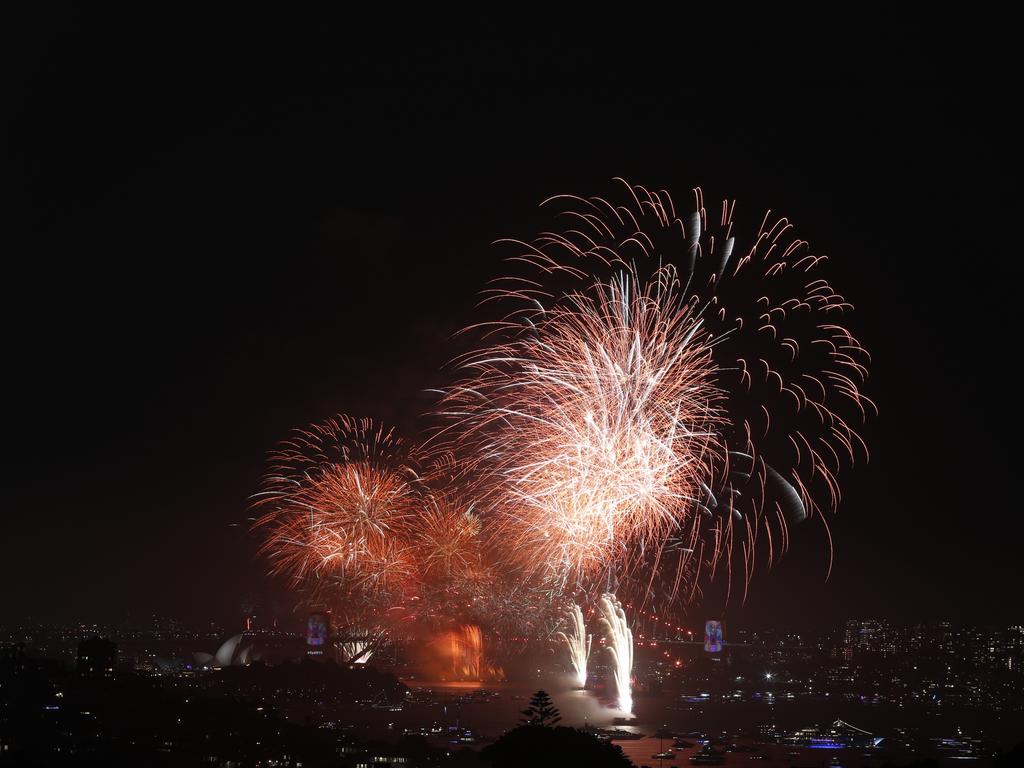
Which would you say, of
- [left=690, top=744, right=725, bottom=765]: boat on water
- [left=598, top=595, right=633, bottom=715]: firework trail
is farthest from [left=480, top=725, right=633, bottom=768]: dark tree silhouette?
[left=690, top=744, right=725, bottom=765]: boat on water

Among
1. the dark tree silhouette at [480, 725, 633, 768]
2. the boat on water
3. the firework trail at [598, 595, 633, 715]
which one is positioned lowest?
the boat on water

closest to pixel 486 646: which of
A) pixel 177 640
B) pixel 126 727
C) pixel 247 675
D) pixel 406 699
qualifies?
pixel 406 699

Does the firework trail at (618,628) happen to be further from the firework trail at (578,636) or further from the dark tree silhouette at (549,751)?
the dark tree silhouette at (549,751)

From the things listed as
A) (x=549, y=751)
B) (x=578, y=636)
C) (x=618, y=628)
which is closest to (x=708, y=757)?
(x=578, y=636)

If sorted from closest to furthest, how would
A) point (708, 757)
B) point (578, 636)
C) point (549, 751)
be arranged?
point (549, 751), point (578, 636), point (708, 757)

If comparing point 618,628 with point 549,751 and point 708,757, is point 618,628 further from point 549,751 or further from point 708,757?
point 708,757

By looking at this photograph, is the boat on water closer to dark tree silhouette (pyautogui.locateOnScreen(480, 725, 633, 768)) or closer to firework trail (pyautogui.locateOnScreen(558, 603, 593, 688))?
firework trail (pyautogui.locateOnScreen(558, 603, 593, 688))

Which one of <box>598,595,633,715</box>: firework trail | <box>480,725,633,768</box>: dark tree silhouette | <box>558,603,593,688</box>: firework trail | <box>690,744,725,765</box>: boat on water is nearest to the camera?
<box>480,725,633,768</box>: dark tree silhouette
